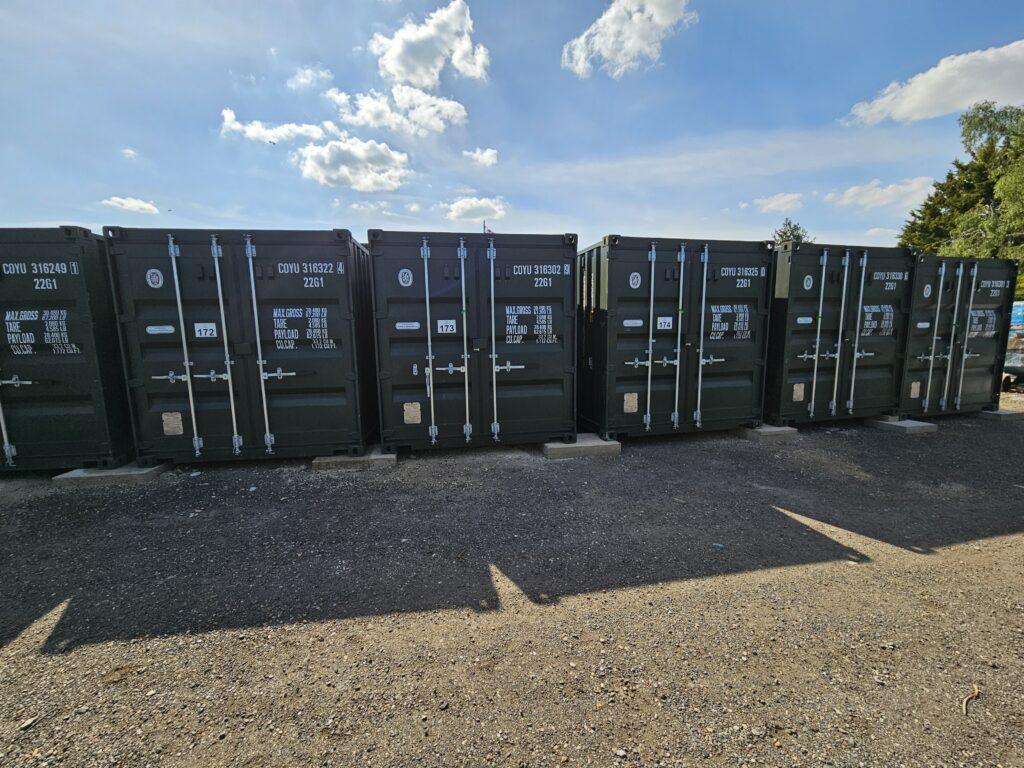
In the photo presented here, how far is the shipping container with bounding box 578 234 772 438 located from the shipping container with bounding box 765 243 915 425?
17.4 inches

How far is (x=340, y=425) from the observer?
17.6 feet

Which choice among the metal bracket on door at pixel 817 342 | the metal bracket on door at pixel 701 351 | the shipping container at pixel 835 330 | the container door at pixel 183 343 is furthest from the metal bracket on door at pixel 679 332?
the container door at pixel 183 343

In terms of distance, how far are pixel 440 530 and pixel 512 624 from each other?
53.1 inches

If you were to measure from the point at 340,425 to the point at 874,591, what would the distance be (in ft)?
16.9

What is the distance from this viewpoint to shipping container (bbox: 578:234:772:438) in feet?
19.1

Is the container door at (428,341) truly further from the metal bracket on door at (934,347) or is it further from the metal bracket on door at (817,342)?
the metal bracket on door at (934,347)

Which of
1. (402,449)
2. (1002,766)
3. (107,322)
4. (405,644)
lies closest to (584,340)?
(402,449)

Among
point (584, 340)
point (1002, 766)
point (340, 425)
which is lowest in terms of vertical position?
point (1002, 766)

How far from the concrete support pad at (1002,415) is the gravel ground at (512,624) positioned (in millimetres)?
4272

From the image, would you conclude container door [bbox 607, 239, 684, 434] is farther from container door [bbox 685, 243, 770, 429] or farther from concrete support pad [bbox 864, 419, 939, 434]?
concrete support pad [bbox 864, 419, 939, 434]

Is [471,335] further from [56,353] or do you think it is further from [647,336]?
[56,353]

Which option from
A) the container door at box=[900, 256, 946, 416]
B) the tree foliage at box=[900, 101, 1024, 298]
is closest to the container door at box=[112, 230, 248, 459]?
the container door at box=[900, 256, 946, 416]

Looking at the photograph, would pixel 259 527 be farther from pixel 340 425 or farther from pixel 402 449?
pixel 402 449

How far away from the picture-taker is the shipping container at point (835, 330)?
21.2 ft
